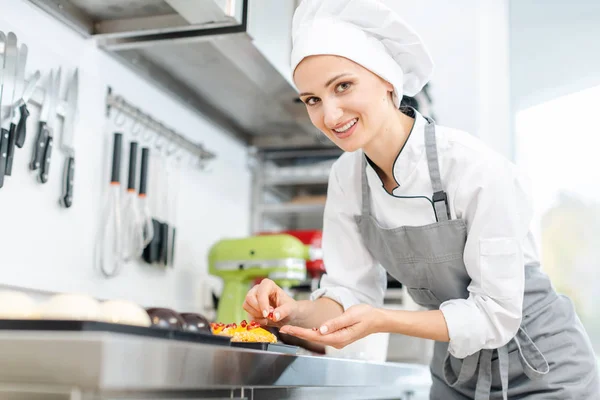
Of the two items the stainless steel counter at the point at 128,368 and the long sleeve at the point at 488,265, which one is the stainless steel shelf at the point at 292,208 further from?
the stainless steel counter at the point at 128,368

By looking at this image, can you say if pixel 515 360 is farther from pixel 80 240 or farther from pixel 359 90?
pixel 80 240

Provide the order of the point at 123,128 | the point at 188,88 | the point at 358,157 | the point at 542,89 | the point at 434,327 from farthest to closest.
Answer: the point at 542,89 → the point at 188,88 → the point at 123,128 → the point at 358,157 → the point at 434,327

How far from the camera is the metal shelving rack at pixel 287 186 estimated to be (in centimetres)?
267

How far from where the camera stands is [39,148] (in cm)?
151

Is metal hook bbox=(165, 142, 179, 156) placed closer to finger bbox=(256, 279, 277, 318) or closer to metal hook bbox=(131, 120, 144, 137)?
metal hook bbox=(131, 120, 144, 137)

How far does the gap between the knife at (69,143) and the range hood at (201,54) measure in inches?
7.3

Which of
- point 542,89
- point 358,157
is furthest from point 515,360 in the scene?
point 542,89

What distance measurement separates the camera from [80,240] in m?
1.70

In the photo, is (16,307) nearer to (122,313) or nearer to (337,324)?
(122,313)

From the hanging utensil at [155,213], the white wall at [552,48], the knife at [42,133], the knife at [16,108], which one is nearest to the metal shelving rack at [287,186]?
the hanging utensil at [155,213]

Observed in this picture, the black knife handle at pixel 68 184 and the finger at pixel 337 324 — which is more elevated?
the black knife handle at pixel 68 184

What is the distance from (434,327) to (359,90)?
0.42 m

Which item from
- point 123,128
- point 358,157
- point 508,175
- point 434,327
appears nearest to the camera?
point 434,327

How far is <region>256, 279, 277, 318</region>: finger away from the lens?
3.99ft
